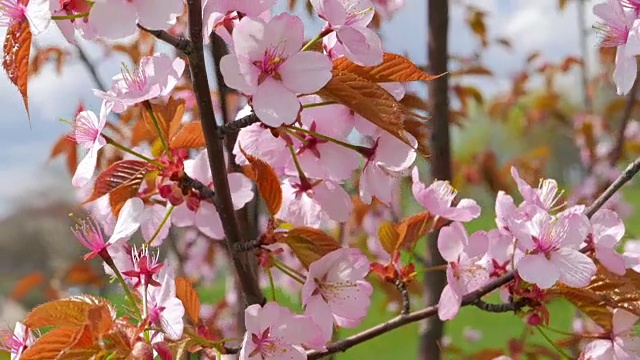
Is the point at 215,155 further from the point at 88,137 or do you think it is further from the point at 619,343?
the point at 619,343

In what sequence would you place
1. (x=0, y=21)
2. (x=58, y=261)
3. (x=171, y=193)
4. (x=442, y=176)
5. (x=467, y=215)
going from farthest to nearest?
(x=58, y=261), (x=442, y=176), (x=467, y=215), (x=171, y=193), (x=0, y=21)

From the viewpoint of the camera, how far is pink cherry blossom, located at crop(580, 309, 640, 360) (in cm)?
76

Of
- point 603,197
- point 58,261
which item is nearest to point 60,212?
point 58,261

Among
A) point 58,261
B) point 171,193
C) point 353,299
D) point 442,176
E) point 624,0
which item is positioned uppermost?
point 624,0

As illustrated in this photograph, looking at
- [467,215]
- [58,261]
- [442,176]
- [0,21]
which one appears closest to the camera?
[0,21]

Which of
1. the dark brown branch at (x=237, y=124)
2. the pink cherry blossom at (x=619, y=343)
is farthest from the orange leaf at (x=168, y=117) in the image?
the pink cherry blossom at (x=619, y=343)

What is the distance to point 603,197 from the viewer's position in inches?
29.7

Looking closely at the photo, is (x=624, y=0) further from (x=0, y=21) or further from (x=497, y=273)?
(x=0, y=21)

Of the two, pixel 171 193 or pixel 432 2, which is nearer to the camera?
pixel 171 193

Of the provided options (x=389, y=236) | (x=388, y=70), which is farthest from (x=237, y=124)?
(x=389, y=236)

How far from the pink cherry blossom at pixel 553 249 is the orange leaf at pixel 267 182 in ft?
0.76

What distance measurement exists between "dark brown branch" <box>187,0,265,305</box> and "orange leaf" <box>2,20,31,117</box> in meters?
0.11

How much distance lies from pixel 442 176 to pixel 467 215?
495 mm

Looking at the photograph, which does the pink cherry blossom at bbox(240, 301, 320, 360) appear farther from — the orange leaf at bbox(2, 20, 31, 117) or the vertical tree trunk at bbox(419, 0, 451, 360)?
the vertical tree trunk at bbox(419, 0, 451, 360)
